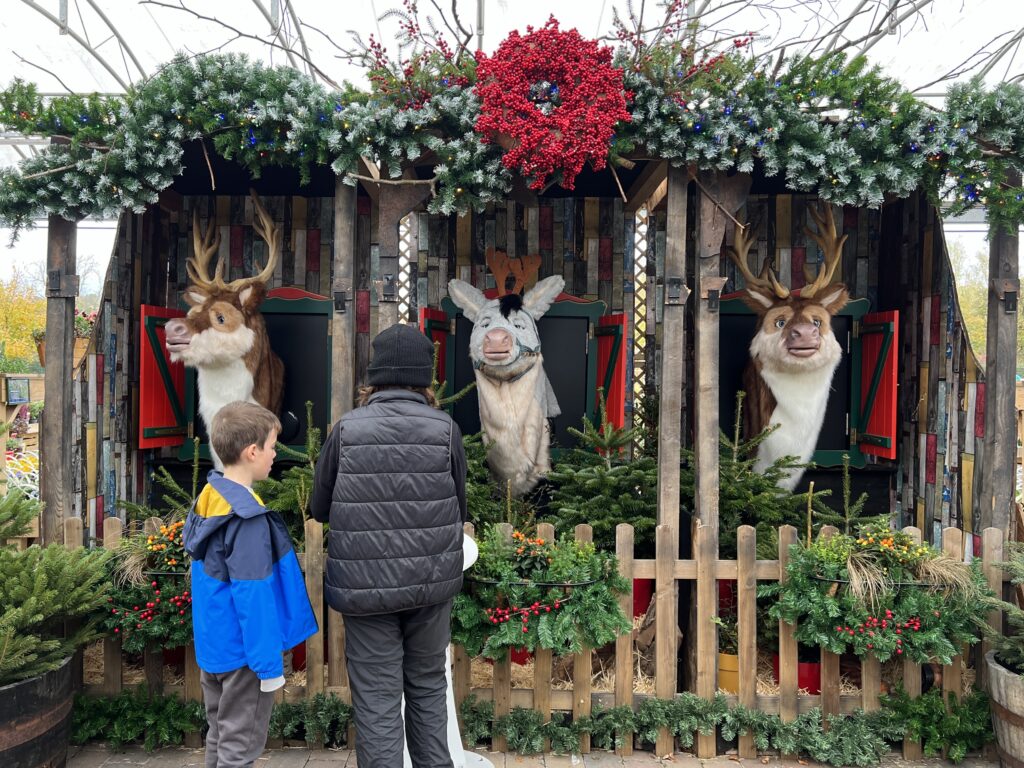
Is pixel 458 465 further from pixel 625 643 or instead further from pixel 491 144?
pixel 491 144

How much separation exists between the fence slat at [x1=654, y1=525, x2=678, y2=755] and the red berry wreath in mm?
2022

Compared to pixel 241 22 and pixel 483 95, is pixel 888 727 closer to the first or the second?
pixel 483 95

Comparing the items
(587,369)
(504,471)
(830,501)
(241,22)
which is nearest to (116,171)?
(504,471)

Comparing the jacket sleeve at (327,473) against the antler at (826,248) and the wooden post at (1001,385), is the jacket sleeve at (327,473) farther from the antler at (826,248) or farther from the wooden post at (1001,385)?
the antler at (826,248)

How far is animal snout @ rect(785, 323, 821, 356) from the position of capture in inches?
212

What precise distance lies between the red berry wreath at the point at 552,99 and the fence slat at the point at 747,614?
212 cm

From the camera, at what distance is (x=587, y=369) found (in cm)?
610

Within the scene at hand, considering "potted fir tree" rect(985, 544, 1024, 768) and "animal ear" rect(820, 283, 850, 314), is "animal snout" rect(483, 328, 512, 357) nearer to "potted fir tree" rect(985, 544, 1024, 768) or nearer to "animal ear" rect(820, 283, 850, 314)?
"animal ear" rect(820, 283, 850, 314)

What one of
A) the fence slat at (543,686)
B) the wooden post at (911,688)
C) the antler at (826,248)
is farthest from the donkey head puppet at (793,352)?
the fence slat at (543,686)

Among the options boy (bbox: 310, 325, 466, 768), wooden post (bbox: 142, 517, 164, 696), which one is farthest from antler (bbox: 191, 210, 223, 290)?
boy (bbox: 310, 325, 466, 768)

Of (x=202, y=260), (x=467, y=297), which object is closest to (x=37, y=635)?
(x=202, y=260)

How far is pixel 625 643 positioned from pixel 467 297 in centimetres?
281

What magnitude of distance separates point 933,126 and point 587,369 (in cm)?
291

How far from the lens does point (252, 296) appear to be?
559 cm
